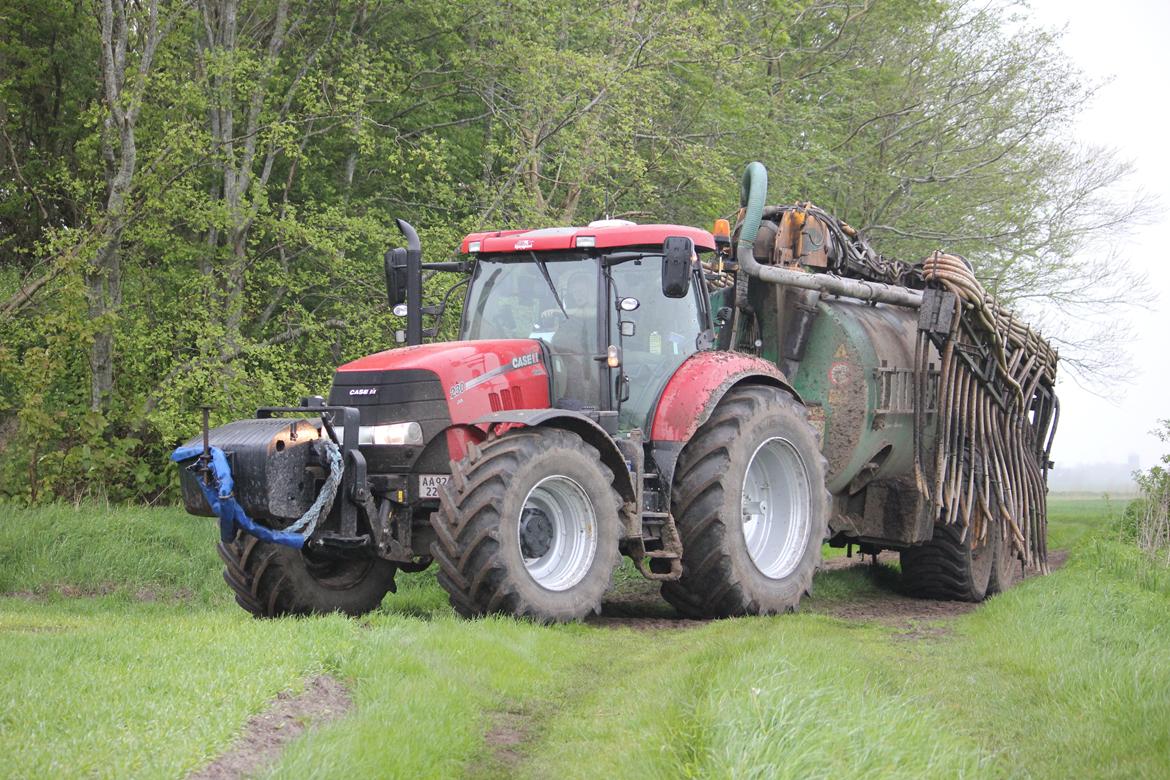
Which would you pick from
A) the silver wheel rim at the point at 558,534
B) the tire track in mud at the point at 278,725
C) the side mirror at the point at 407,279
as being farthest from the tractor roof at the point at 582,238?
the tire track in mud at the point at 278,725

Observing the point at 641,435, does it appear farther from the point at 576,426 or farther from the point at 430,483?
the point at 430,483

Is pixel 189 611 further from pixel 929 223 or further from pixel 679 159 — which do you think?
pixel 929 223

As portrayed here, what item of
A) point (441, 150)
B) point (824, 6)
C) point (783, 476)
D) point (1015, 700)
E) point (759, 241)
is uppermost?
point (824, 6)

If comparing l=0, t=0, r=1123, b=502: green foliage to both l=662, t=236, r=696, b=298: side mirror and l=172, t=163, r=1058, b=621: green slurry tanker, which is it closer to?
l=172, t=163, r=1058, b=621: green slurry tanker

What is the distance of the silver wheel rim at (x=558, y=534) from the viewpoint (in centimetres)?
920

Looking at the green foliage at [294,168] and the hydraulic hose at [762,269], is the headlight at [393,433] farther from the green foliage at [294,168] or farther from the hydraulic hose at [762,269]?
the green foliage at [294,168]

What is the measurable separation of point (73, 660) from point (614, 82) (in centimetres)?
1344

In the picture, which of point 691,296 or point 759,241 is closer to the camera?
point 691,296

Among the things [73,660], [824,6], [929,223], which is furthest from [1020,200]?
[73,660]

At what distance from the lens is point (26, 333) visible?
49.3ft

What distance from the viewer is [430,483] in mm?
9133

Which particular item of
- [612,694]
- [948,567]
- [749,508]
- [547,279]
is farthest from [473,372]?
[948,567]

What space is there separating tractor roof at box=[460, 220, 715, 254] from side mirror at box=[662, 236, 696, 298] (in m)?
0.38

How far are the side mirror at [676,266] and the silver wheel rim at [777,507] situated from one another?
6.68 feet
